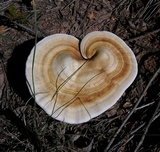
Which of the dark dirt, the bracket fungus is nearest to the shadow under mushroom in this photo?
the dark dirt

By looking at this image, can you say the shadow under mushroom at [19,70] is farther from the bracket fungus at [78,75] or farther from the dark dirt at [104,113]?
the bracket fungus at [78,75]

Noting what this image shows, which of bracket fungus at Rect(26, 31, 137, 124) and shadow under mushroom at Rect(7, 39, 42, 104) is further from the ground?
bracket fungus at Rect(26, 31, 137, 124)

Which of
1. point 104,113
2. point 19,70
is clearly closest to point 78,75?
point 104,113

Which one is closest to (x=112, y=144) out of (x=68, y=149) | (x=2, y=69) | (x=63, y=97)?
(x=68, y=149)

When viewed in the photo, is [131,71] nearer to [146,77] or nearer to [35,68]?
[146,77]

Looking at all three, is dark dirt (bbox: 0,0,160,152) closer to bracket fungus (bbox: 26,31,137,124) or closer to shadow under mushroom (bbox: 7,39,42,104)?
shadow under mushroom (bbox: 7,39,42,104)

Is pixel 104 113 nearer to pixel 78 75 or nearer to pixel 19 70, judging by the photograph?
pixel 78 75
